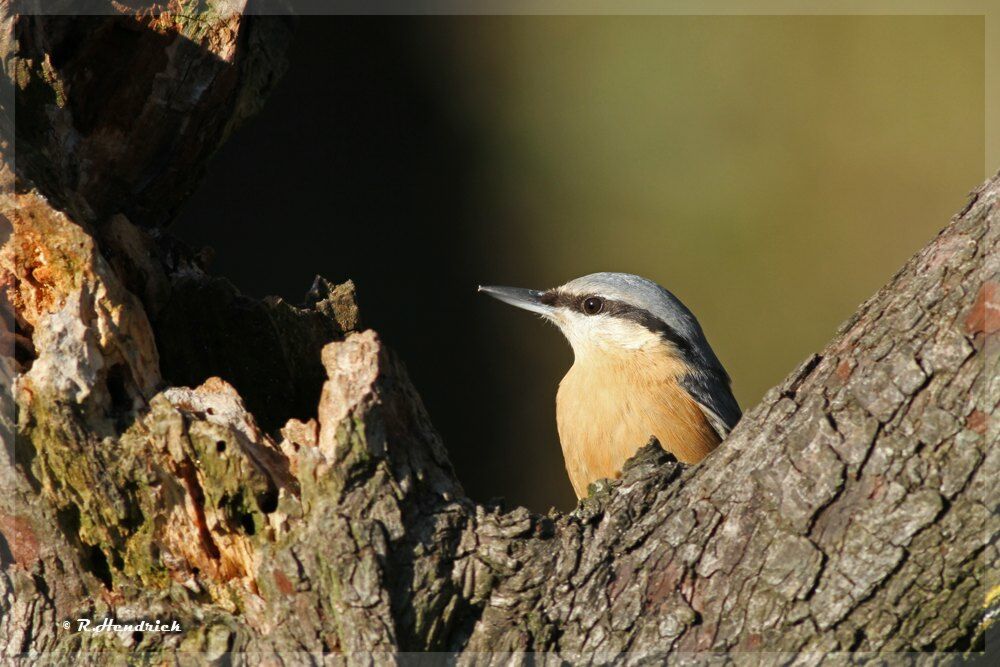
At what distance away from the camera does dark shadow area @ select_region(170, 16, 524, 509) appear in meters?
5.43

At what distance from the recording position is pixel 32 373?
6.88ft

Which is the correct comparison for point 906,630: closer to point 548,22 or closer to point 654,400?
point 654,400

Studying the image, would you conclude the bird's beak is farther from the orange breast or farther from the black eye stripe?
the orange breast

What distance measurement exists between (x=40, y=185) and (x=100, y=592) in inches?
35.8

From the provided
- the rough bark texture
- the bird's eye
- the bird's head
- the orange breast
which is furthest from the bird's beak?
the rough bark texture

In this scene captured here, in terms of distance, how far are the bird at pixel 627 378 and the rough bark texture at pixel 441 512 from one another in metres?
1.27

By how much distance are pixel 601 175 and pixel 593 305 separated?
2.63 meters

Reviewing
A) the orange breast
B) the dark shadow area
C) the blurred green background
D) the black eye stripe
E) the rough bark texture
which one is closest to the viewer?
the rough bark texture

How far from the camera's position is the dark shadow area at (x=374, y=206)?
543 centimetres

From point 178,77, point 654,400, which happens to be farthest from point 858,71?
point 178,77

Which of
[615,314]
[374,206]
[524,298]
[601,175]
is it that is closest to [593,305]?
[615,314]

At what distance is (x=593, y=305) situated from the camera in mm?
3746

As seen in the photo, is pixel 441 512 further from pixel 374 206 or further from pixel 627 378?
pixel 374 206

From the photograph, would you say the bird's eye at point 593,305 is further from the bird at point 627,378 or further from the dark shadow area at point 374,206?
the dark shadow area at point 374,206
